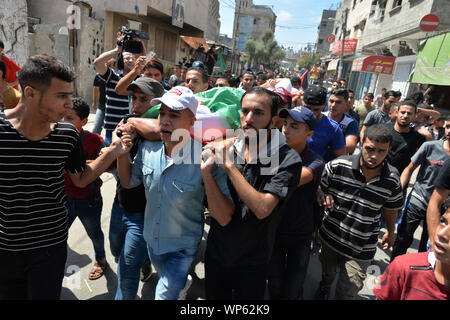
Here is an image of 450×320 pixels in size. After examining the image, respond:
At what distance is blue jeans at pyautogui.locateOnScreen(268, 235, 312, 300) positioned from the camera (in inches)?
93.4

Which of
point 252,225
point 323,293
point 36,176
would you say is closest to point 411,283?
point 252,225

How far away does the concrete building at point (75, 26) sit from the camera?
807cm

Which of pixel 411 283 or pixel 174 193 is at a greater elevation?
pixel 174 193

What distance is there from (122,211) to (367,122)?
14.5 ft

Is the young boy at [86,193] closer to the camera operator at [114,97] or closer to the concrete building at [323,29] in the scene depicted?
the camera operator at [114,97]

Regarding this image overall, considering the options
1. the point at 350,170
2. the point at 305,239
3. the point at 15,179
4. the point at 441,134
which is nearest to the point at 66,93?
the point at 15,179

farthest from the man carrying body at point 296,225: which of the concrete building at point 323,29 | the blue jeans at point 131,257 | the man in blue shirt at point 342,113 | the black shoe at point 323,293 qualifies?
the concrete building at point 323,29

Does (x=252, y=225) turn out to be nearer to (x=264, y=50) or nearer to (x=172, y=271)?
(x=172, y=271)

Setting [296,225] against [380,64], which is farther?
[380,64]

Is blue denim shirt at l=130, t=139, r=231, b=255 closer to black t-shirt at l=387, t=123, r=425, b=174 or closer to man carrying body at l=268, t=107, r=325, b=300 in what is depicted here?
man carrying body at l=268, t=107, r=325, b=300

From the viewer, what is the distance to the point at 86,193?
2600 millimetres

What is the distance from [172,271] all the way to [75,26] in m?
8.33

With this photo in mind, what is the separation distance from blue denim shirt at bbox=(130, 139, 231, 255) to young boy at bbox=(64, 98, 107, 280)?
0.86 meters

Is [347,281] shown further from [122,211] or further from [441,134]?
[441,134]
